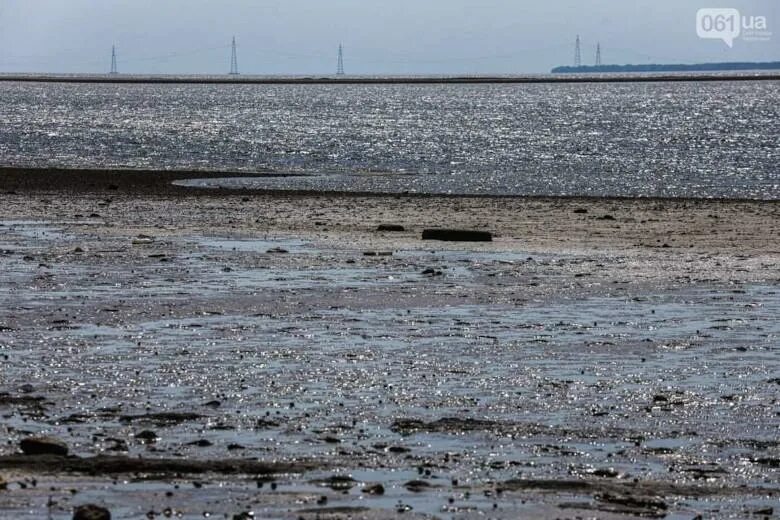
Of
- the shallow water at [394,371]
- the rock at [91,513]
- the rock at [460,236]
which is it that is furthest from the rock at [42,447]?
the rock at [460,236]

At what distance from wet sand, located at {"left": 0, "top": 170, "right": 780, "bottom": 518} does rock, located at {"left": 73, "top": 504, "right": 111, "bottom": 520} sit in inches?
8.7

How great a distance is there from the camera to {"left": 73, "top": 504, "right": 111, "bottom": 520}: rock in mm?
8898

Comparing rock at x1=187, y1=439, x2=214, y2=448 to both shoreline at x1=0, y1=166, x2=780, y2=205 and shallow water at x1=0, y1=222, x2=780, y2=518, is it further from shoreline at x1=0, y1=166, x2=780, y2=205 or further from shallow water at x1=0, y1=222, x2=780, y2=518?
shoreline at x1=0, y1=166, x2=780, y2=205

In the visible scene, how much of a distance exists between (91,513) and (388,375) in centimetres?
581

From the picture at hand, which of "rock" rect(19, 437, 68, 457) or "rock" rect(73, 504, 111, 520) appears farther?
"rock" rect(19, 437, 68, 457)

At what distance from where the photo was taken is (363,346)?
638 inches

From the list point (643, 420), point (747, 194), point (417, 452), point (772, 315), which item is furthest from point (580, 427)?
point (747, 194)

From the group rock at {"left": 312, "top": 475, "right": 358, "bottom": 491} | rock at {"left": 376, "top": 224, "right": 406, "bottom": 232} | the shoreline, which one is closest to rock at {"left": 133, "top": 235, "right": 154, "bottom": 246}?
rock at {"left": 376, "top": 224, "right": 406, "bottom": 232}

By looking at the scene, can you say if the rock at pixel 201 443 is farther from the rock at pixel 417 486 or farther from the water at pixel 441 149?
the water at pixel 441 149

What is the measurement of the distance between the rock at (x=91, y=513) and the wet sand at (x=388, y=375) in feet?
0.72

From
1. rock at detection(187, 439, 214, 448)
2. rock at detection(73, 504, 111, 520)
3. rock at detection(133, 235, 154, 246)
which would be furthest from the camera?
rock at detection(133, 235, 154, 246)

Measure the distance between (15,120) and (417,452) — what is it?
11844cm

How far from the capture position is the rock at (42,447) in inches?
423

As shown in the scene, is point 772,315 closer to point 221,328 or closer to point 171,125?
point 221,328
